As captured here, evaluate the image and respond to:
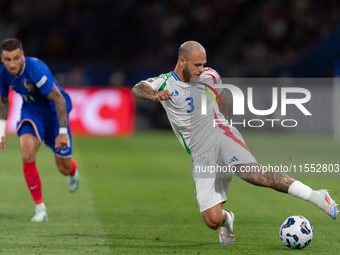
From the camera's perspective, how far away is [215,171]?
5.44 m

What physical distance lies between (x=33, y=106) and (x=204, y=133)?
8.66ft

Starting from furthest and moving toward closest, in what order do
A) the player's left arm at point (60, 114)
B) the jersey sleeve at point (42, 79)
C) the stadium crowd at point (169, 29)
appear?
1. the stadium crowd at point (169, 29)
2. the jersey sleeve at point (42, 79)
3. the player's left arm at point (60, 114)

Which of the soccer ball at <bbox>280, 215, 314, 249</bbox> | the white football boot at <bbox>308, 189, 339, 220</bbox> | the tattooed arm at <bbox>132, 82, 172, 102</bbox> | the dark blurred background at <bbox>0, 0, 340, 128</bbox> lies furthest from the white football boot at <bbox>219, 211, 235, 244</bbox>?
the dark blurred background at <bbox>0, 0, 340, 128</bbox>

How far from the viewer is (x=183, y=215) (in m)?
7.32

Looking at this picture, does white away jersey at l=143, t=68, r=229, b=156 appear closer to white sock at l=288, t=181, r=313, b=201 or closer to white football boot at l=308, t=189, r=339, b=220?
white sock at l=288, t=181, r=313, b=201

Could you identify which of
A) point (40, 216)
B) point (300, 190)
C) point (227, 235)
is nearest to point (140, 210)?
point (40, 216)

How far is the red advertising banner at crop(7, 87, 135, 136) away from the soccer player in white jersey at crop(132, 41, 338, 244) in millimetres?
13270

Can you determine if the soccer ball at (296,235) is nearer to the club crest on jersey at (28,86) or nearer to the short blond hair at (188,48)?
the short blond hair at (188,48)

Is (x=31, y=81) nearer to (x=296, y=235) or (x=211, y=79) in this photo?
(x=211, y=79)

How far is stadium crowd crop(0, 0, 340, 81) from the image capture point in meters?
23.5

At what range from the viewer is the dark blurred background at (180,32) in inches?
906

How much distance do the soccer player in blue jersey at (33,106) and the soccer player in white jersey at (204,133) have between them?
1.67m

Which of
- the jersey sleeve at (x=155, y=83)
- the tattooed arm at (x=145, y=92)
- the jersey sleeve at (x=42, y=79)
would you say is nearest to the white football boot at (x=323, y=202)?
the tattooed arm at (x=145, y=92)

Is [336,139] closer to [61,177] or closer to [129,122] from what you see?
[129,122]
